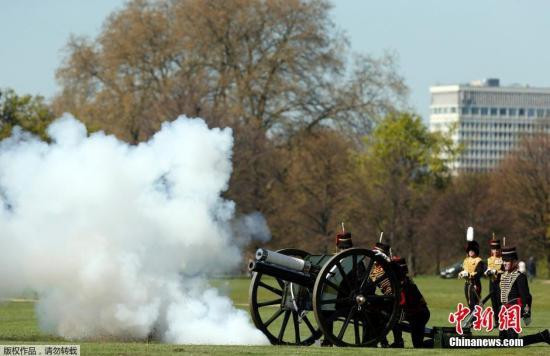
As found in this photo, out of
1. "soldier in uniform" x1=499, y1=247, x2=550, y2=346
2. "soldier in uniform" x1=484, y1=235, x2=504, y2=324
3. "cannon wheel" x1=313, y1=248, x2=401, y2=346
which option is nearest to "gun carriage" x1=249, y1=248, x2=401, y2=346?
"cannon wheel" x1=313, y1=248, x2=401, y2=346

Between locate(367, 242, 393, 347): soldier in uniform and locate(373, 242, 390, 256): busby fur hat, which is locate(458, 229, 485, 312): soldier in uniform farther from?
locate(367, 242, 393, 347): soldier in uniform

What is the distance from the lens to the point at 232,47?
87.4 m

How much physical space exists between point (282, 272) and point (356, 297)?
4.37ft

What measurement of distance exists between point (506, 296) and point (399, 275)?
101 inches

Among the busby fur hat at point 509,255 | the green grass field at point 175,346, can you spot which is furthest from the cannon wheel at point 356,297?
the busby fur hat at point 509,255

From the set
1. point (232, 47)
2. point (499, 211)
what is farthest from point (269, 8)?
point (499, 211)

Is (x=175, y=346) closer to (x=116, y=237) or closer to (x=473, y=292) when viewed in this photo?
(x=116, y=237)

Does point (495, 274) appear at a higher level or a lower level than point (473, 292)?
higher

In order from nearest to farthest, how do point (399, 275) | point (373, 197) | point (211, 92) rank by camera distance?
point (399, 275), point (211, 92), point (373, 197)

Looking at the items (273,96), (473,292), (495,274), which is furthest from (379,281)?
(273,96)

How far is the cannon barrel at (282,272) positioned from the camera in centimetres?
2338

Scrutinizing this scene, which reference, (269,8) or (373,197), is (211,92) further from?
(373,197)

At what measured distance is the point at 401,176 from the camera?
323 ft

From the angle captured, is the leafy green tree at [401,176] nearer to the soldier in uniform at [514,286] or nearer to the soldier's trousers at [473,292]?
the soldier's trousers at [473,292]
